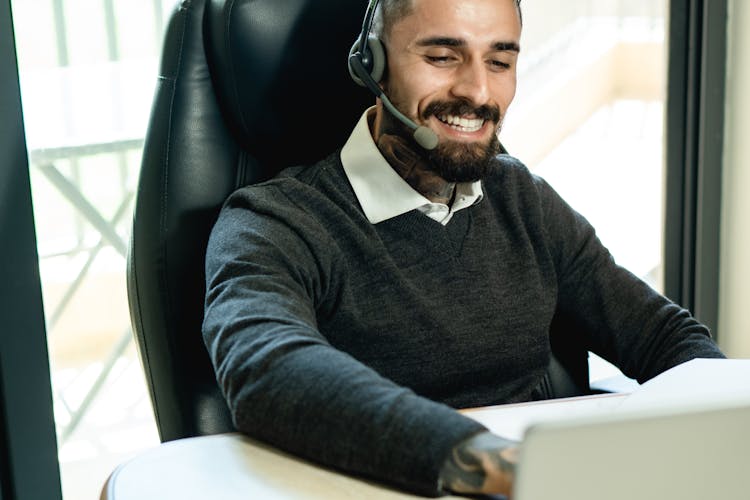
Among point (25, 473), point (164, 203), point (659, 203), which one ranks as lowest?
point (25, 473)

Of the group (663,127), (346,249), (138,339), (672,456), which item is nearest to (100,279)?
(138,339)

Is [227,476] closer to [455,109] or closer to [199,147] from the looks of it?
[199,147]

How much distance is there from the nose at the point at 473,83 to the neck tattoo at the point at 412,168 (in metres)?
0.10

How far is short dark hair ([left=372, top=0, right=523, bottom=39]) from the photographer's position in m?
1.27

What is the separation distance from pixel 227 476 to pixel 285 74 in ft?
1.96

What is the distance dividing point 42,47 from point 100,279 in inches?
17.9

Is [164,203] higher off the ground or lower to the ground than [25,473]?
higher

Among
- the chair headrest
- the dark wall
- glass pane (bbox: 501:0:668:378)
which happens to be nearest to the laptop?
the chair headrest

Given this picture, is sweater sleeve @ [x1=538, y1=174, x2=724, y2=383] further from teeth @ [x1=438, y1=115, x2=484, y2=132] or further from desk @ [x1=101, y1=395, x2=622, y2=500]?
desk @ [x1=101, y1=395, x2=622, y2=500]

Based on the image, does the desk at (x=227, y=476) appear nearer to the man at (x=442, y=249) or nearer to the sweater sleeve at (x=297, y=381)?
the sweater sleeve at (x=297, y=381)

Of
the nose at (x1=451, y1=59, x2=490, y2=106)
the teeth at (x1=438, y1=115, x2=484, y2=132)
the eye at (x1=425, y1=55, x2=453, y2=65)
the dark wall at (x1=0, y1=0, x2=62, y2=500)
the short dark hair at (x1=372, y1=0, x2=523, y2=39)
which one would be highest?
the short dark hair at (x1=372, y1=0, x2=523, y2=39)

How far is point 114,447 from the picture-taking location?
197cm

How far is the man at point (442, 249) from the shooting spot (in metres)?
1.17

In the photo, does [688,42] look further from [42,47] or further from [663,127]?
[42,47]
